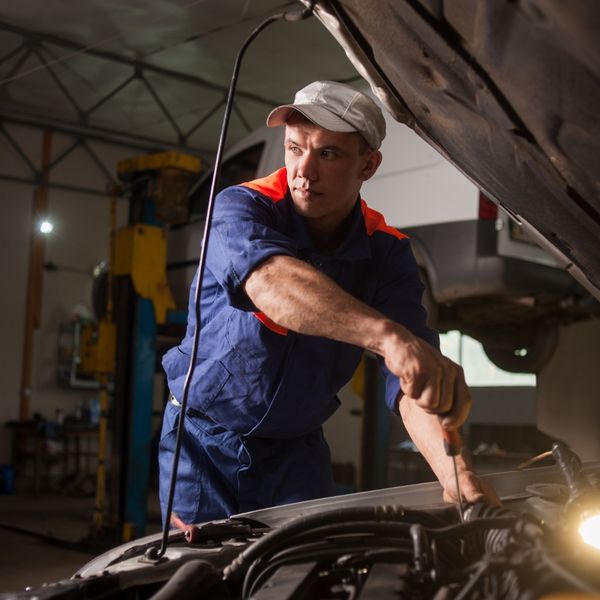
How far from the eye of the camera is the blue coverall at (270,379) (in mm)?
1771

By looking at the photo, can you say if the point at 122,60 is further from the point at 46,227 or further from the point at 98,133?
the point at 46,227

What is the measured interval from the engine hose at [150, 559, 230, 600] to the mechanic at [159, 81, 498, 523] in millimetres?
590

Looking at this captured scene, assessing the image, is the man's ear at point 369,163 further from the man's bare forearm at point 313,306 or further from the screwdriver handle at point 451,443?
the screwdriver handle at point 451,443

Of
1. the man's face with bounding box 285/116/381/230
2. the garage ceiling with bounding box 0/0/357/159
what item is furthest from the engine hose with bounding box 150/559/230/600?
the garage ceiling with bounding box 0/0/357/159

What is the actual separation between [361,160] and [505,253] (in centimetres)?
200

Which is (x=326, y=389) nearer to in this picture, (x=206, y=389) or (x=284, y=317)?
(x=206, y=389)

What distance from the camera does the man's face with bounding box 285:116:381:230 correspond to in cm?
170

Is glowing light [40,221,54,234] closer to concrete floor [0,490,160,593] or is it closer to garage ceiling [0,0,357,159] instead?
garage ceiling [0,0,357,159]

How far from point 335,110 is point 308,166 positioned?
122mm

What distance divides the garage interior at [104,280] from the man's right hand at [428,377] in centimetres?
314

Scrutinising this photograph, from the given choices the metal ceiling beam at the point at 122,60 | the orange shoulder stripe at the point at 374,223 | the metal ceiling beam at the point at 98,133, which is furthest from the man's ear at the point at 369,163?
the metal ceiling beam at the point at 98,133

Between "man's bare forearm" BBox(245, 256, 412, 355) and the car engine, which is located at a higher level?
"man's bare forearm" BBox(245, 256, 412, 355)

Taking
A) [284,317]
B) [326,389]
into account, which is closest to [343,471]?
[326,389]

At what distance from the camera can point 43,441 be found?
853cm
